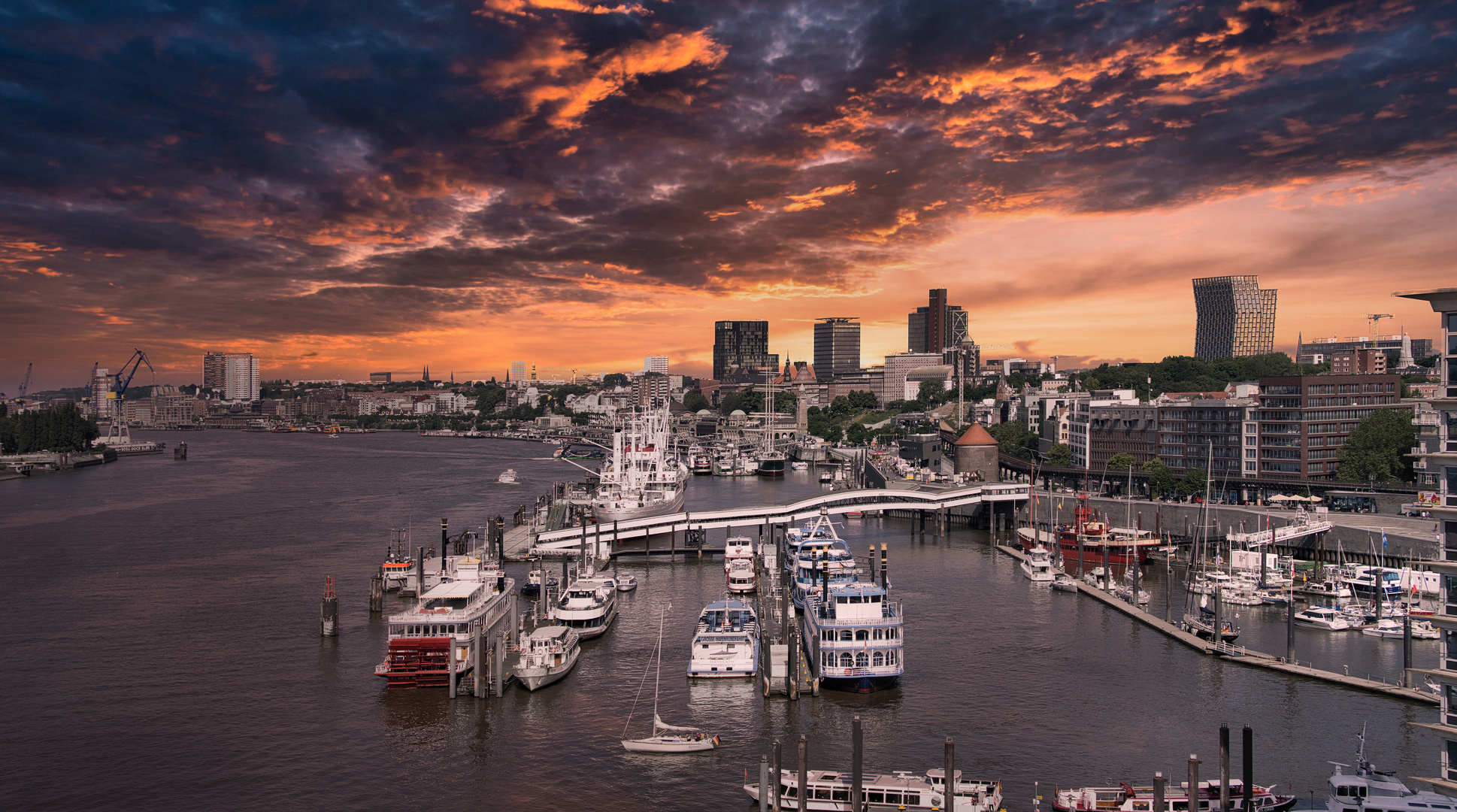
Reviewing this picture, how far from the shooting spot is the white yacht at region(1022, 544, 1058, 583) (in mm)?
48719

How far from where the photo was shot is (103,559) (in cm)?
5506

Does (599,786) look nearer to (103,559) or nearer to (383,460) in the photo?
(103,559)

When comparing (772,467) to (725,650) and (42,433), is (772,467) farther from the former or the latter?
(42,433)

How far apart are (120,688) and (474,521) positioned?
38908 millimetres

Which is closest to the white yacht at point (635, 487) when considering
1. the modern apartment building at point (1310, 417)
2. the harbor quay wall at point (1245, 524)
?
the harbor quay wall at point (1245, 524)

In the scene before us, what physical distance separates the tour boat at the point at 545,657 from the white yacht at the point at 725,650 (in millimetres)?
4238

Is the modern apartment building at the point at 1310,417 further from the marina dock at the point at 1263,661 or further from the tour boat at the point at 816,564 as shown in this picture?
the tour boat at the point at 816,564

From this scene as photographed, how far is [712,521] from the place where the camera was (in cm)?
5722

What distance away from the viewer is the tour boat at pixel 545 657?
3023 cm

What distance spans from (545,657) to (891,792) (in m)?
13.6

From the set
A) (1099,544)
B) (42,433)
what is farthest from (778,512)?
(42,433)

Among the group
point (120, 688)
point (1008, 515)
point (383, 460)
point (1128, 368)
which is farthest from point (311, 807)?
point (1128, 368)

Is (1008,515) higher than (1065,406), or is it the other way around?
(1065,406)

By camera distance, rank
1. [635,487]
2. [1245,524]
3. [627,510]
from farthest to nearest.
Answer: [635,487], [627,510], [1245,524]
